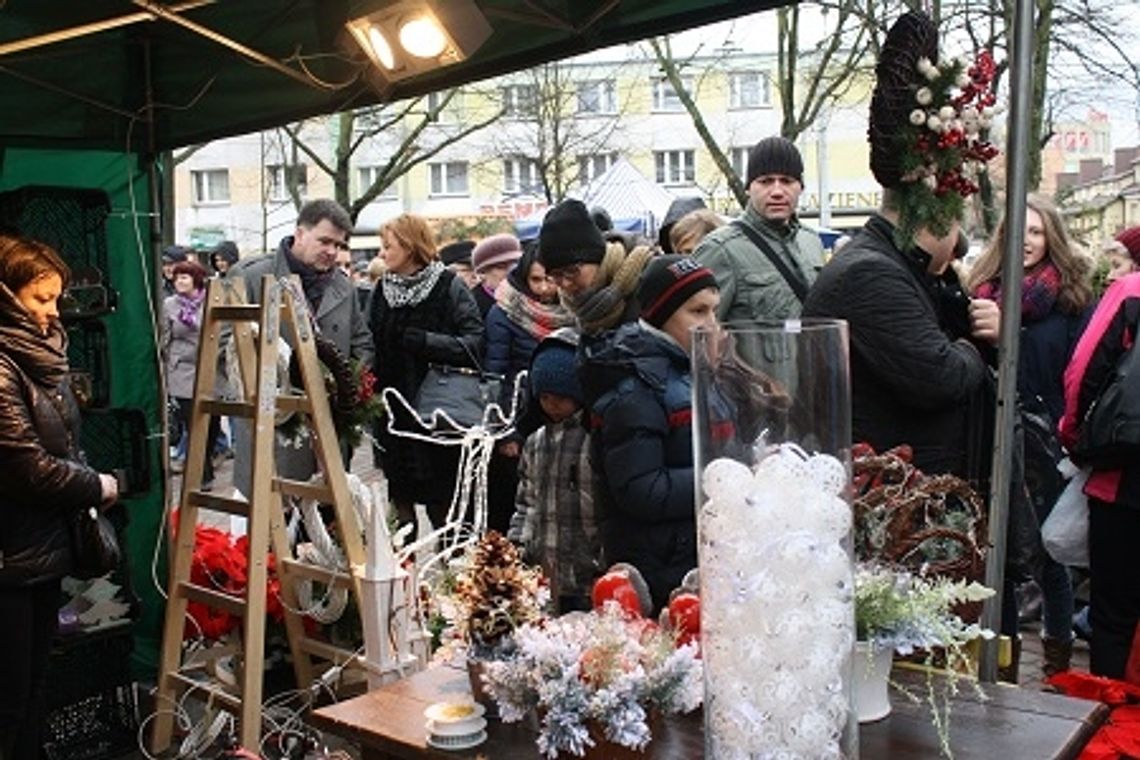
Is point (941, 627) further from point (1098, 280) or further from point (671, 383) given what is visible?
point (1098, 280)

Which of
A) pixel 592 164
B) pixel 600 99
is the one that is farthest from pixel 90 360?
pixel 600 99

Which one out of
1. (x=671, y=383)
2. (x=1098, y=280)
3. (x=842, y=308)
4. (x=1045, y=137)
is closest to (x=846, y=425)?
(x=671, y=383)

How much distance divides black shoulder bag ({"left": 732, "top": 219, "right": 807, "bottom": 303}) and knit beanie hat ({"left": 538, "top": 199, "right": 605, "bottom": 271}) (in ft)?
3.20

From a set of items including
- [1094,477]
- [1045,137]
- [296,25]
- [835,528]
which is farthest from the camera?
[1045,137]

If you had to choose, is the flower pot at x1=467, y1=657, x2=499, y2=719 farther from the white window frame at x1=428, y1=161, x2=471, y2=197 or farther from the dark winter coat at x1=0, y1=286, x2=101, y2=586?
the white window frame at x1=428, y1=161, x2=471, y2=197

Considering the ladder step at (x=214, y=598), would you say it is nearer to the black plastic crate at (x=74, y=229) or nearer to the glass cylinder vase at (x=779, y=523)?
the black plastic crate at (x=74, y=229)

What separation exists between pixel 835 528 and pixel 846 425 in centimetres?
13

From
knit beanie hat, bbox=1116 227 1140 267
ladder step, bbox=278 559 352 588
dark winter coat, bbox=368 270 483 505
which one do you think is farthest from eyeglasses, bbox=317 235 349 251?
knit beanie hat, bbox=1116 227 1140 267

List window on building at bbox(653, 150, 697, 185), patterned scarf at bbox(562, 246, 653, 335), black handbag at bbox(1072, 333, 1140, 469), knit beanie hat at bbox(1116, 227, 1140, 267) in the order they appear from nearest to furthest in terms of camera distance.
→ patterned scarf at bbox(562, 246, 653, 335), black handbag at bbox(1072, 333, 1140, 469), knit beanie hat at bbox(1116, 227, 1140, 267), window on building at bbox(653, 150, 697, 185)

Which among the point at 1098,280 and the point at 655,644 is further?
the point at 1098,280

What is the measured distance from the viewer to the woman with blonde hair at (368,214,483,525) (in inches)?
→ 199

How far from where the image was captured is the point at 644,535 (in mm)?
2893

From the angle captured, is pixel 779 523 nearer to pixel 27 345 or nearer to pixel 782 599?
pixel 782 599

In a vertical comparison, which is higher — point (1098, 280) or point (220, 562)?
point (1098, 280)
